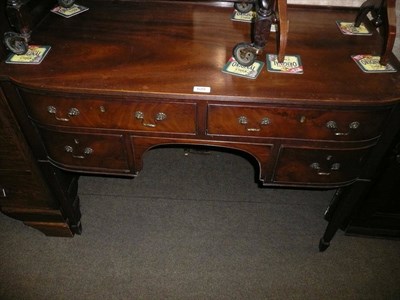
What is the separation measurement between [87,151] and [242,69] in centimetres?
70

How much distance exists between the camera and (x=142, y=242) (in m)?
1.73

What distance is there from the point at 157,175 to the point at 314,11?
1.35 metres

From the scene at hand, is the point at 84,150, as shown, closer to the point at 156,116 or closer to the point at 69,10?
the point at 156,116

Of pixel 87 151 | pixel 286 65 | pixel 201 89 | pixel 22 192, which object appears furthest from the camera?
pixel 22 192

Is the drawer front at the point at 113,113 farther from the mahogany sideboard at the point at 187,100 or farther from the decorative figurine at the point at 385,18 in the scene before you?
the decorative figurine at the point at 385,18

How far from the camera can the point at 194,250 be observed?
1.71 m

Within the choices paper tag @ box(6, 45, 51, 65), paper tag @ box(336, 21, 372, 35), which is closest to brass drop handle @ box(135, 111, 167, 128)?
paper tag @ box(6, 45, 51, 65)

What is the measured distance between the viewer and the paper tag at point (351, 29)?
4.29ft

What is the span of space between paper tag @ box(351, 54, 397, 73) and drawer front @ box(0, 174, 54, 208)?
1.49m

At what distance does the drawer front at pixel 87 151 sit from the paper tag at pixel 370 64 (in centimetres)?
96

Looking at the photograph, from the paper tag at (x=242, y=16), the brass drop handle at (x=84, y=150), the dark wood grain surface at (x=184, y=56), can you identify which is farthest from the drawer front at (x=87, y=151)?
the paper tag at (x=242, y=16)

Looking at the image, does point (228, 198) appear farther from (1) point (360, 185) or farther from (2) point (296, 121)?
(2) point (296, 121)

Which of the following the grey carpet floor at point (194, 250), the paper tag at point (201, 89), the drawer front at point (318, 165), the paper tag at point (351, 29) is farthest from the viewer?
the grey carpet floor at point (194, 250)

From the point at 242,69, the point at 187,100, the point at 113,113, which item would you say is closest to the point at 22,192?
the point at 113,113
